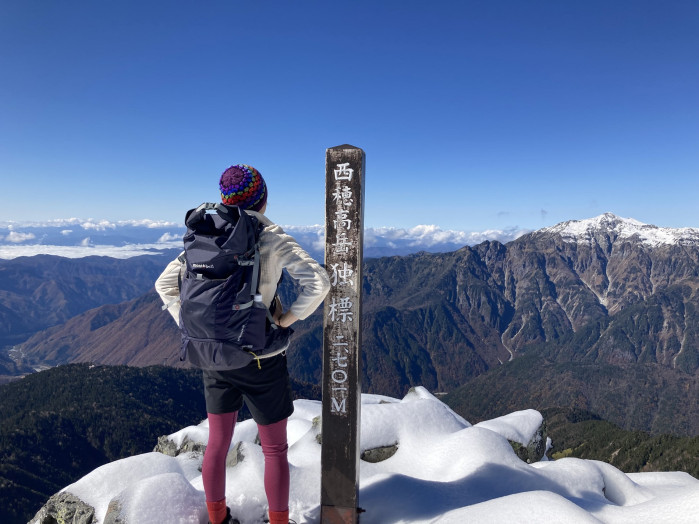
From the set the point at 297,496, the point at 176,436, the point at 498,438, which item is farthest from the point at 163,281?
the point at 176,436

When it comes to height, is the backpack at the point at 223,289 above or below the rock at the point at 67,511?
above

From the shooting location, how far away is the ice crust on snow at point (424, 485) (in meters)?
6.38

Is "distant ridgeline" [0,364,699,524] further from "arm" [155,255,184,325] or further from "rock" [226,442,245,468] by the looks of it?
"arm" [155,255,184,325]

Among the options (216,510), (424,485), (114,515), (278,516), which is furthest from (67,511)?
(424,485)

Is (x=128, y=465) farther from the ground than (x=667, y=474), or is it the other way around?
(x=128, y=465)

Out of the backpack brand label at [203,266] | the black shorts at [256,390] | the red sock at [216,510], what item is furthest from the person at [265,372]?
the backpack brand label at [203,266]

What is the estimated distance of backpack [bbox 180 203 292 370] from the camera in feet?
14.9

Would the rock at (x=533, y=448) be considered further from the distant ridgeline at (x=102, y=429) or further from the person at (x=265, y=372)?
the distant ridgeline at (x=102, y=429)

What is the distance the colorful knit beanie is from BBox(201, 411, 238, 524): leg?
2.82 meters

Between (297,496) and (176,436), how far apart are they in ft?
42.6

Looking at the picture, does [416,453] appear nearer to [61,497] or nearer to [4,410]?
[61,497]

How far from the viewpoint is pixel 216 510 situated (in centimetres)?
587

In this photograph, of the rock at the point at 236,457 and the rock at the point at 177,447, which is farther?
the rock at the point at 177,447

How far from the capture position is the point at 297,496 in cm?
750
